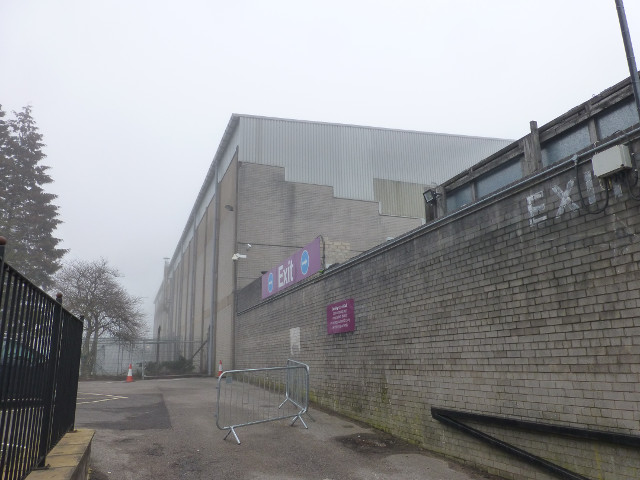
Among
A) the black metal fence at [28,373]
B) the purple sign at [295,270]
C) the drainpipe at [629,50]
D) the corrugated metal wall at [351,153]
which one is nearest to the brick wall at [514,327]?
the drainpipe at [629,50]

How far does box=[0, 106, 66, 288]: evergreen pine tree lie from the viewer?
88.0 ft

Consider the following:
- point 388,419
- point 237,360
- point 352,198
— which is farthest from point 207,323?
point 388,419

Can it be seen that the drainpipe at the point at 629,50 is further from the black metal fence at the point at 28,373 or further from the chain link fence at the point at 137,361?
the chain link fence at the point at 137,361

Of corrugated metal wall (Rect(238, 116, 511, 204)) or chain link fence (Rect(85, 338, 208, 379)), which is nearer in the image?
corrugated metal wall (Rect(238, 116, 511, 204))

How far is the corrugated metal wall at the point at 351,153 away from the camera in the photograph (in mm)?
25234

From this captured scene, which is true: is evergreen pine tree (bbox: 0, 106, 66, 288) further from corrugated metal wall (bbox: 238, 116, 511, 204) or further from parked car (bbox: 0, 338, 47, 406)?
parked car (bbox: 0, 338, 47, 406)

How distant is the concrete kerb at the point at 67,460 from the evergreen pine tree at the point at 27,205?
24.9 meters

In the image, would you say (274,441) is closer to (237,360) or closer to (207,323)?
(237,360)

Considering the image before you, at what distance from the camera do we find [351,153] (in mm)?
26484

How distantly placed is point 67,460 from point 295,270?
34.6 ft

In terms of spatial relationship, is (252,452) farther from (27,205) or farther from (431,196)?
(27,205)

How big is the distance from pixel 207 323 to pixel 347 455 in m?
23.7

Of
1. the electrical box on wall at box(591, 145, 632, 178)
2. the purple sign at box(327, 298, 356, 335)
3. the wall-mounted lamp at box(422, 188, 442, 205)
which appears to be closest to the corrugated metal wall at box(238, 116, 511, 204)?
the purple sign at box(327, 298, 356, 335)

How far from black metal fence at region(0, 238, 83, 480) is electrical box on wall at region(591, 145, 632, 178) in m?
5.24
